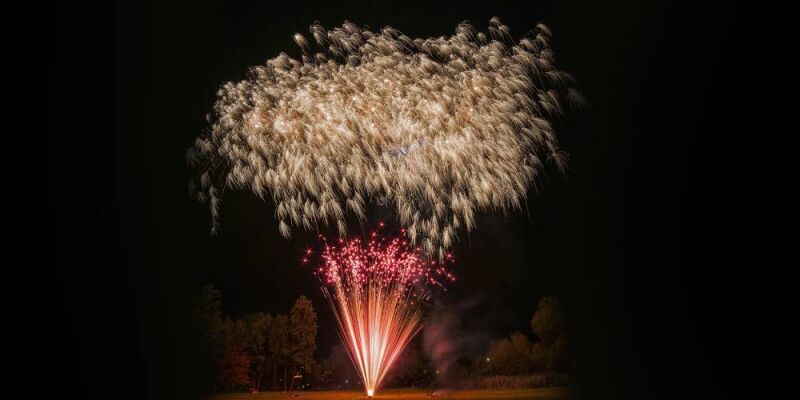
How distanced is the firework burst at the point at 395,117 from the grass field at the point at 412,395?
5.34 meters

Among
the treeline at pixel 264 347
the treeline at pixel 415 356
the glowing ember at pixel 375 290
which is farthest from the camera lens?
the treeline at pixel 415 356

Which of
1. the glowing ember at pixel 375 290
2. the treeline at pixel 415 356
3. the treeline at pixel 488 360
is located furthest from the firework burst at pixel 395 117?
the treeline at pixel 488 360

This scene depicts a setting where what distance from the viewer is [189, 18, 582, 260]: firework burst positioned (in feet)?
45.1

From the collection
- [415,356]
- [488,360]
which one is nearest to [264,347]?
[415,356]

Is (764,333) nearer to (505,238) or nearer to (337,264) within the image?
(505,238)

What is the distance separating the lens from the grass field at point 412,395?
58.5ft

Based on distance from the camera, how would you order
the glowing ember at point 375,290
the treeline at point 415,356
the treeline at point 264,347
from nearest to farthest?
the glowing ember at point 375,290 < the treeline at point 264,347 < the treeline at point 415,356

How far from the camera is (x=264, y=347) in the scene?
64.0 feet

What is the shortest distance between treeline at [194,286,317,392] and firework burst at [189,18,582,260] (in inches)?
183

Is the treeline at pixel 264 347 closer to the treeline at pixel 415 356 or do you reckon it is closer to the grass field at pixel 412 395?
the treeline at pixel 415 356

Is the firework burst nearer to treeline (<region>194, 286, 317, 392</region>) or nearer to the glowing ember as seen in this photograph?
the glowing ember

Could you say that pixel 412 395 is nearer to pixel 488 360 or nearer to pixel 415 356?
pixel 415 356

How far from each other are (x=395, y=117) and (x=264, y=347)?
28.1 ft

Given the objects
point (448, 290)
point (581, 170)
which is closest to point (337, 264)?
point (448, 290)
